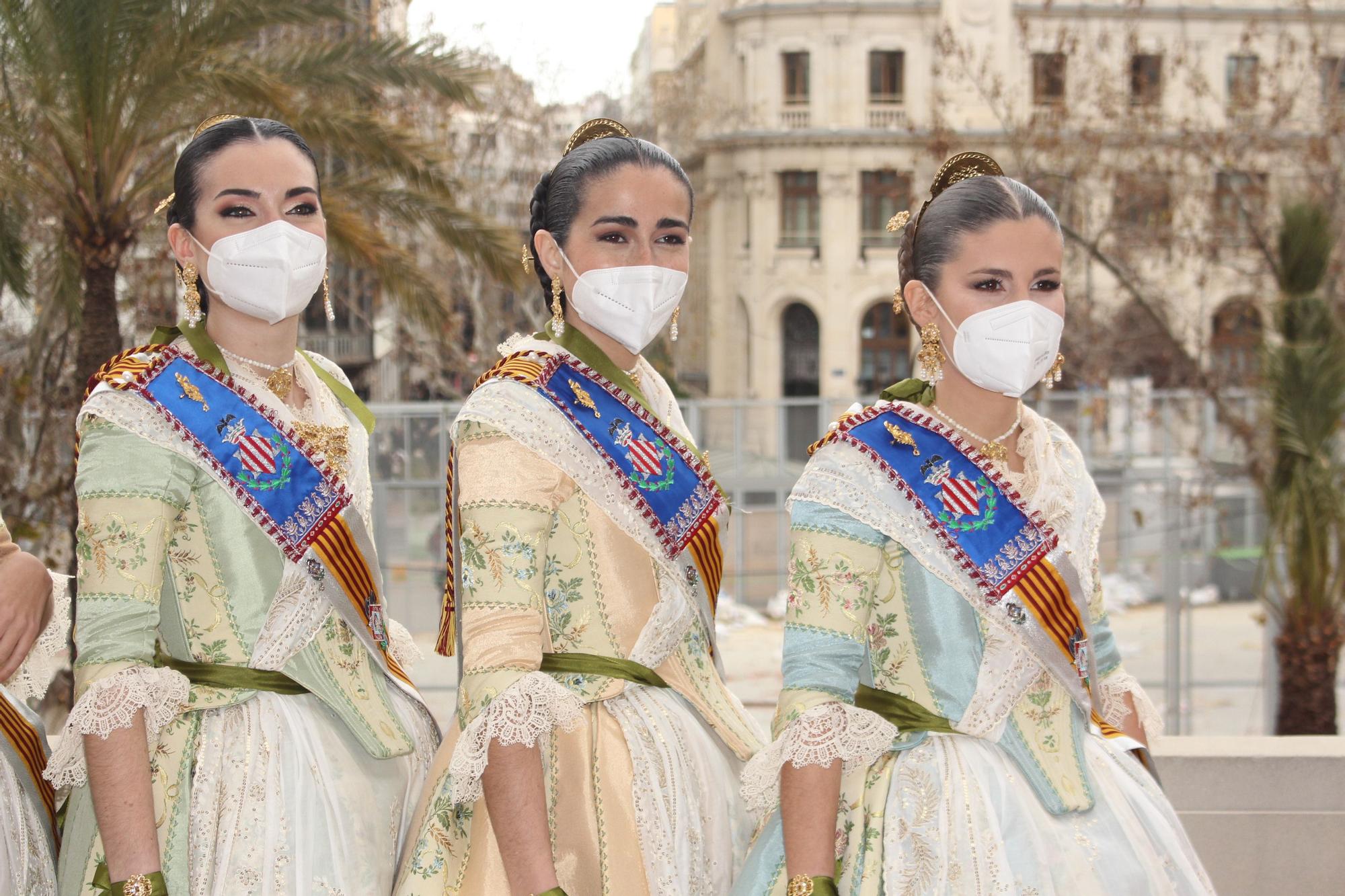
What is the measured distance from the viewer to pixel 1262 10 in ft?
96.8

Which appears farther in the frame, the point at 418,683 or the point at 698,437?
the point at 698,437

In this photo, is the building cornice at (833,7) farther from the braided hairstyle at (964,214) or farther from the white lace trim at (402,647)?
the braided hairstyle at (964,214)

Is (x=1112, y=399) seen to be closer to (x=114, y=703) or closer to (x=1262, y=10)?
(x=114, y=703)

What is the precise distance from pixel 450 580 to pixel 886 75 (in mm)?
35611

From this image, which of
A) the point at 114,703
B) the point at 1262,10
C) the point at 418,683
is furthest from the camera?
the point at 1262,10

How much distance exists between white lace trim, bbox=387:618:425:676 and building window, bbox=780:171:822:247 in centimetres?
3447

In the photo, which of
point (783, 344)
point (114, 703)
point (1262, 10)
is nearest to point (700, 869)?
point (114, 703)

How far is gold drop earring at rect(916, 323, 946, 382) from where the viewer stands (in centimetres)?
267

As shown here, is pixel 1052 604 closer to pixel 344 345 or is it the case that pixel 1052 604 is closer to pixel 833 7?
pixel 344 345

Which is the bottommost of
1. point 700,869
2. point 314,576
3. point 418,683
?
point 418,683

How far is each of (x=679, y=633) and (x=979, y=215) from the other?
951 mm

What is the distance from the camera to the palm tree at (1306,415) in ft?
26.5

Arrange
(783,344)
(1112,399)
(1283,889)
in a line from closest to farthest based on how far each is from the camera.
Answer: (1283,889) → (1112,399) → (783,344)

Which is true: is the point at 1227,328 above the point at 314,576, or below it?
above
